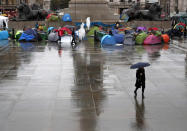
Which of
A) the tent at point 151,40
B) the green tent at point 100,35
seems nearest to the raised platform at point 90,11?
the green tent at point 100,35

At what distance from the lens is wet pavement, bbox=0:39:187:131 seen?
28.9 feet

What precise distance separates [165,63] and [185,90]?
5.70 metres

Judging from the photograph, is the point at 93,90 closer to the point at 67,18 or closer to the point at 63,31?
the point at 63,31

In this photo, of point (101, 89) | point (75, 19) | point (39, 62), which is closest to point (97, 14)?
point (75, 19)

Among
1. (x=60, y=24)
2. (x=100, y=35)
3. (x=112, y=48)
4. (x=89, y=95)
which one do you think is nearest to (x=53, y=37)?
(x=100, y=35)

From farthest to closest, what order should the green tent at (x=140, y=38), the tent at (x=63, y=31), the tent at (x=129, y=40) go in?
the tent at (x=63, y=31), the green tent at (x=140, y=38), the tent at (x=129, y=40)

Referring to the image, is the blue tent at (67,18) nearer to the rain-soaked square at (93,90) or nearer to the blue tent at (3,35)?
the blue tent at (3,35)

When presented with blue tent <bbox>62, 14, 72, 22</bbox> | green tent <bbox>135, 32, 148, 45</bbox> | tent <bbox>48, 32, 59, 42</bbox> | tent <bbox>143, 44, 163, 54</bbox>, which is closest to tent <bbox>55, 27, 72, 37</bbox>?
tent <bbox>48, 32, 59, 42</bbox>

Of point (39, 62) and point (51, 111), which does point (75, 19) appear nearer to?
point (39, 62)

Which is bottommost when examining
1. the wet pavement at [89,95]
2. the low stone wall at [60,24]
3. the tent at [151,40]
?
the wet pavement at [89,95]

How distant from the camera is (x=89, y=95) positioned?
1152 centimetres

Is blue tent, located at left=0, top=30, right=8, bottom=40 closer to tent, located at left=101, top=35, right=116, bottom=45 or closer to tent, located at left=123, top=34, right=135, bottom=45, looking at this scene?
tent, located at left=101, top=35, right=116, bottom=45

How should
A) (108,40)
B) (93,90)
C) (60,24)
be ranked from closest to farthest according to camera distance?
(93,90) → (108,40) → (60,24)

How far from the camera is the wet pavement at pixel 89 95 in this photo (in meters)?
8.82
